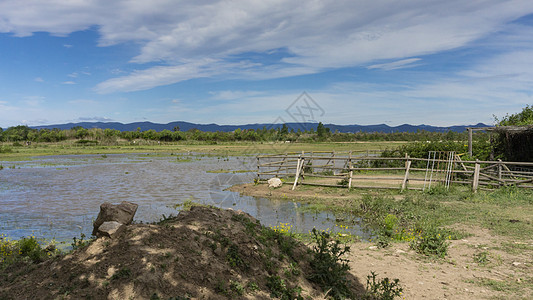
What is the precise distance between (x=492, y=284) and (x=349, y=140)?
74225 mm

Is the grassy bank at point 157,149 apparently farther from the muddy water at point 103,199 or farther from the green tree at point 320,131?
the muddy water at point 103,199

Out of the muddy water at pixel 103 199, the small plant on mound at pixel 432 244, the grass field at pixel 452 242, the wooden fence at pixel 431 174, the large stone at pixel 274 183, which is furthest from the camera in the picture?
the large stone at pixel 274 183

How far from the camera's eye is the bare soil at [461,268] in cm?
528

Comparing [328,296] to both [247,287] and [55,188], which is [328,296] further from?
[55,188]

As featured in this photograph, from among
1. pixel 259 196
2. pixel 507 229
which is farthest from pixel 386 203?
pixel 259 196

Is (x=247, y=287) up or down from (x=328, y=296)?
up

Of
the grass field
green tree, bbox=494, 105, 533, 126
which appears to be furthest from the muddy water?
green tree, bbox=494, 105, 533, 126

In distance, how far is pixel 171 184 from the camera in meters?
20.0

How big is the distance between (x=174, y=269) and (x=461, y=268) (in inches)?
207

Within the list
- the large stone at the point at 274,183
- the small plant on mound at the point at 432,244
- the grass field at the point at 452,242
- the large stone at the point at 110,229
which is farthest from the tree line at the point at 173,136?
the large stone at the point at 110,229

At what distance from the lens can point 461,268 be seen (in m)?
6.25

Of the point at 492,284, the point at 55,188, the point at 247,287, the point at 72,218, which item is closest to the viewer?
the point at 247,287

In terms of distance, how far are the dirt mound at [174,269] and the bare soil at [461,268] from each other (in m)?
1.86

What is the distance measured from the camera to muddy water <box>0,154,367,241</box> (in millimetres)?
10745
